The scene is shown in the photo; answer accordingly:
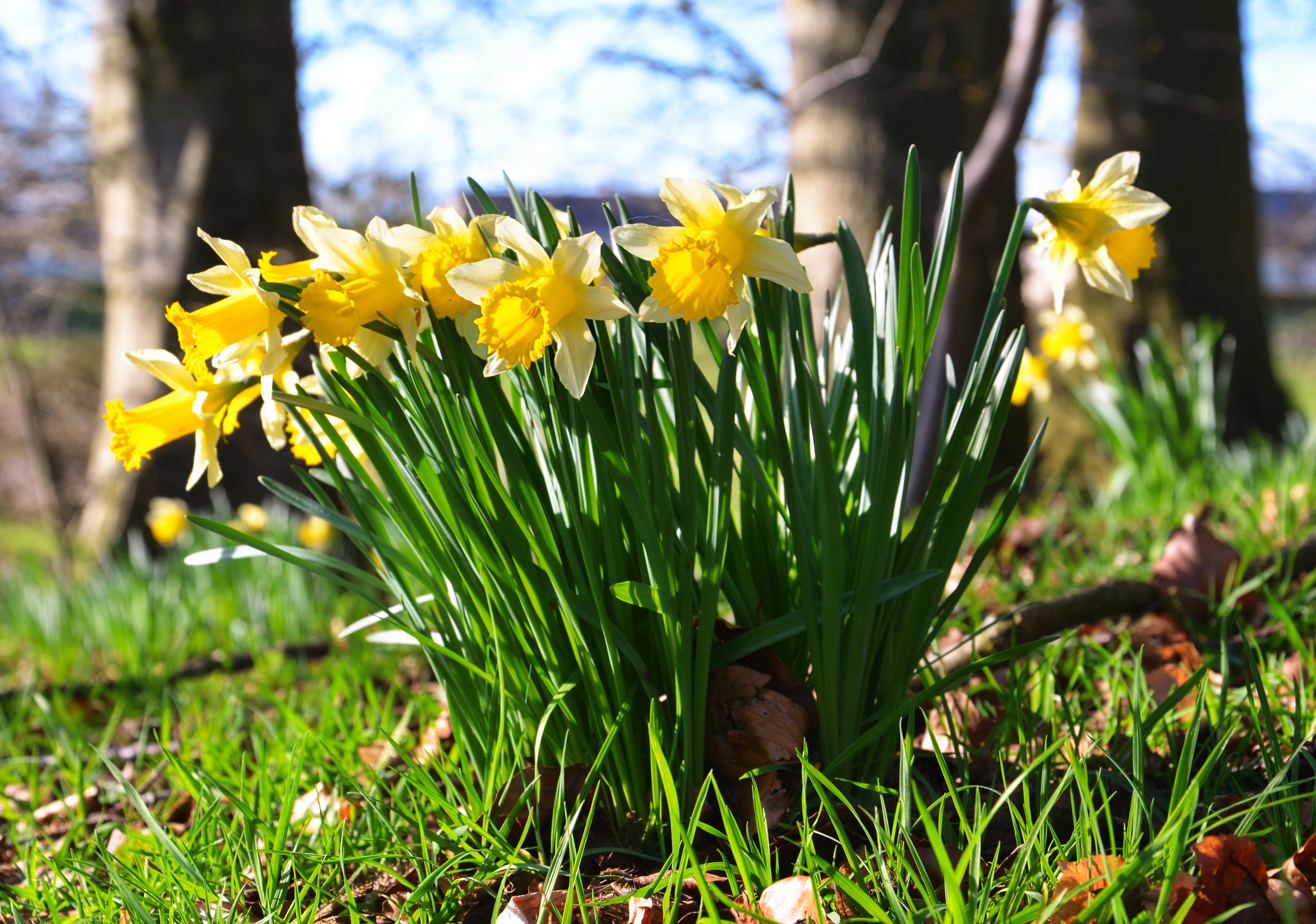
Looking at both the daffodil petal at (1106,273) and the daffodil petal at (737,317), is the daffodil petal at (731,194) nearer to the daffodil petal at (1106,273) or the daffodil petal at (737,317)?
the daffodil petal at (737,317)

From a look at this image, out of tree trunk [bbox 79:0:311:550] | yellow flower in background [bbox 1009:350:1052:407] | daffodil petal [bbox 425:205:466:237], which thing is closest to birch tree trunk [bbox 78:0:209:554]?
tree trunk [bbox 79:0:311:550]

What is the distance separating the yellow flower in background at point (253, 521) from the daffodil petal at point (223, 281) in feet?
8.13

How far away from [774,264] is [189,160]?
4.28m

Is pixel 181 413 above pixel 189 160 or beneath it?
beneath

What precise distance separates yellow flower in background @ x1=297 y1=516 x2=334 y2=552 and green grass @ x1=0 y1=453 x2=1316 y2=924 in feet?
5.04

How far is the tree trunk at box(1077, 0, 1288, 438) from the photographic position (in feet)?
13.8

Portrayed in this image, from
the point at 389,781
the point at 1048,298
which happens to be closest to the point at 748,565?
the point at 389,781

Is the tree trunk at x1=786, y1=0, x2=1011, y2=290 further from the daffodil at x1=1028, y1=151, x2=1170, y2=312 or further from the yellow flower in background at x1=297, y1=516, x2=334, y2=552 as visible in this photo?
the yellow flower in background at x1=297, y1=516, x2=334, y2=552

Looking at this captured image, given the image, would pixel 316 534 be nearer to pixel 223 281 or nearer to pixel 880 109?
pixel 880 109

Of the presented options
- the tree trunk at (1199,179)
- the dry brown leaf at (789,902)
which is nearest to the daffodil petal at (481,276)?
the dry brown leaf at (789,902)

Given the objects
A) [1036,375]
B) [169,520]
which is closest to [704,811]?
[1036,375]

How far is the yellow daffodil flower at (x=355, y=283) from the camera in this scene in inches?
32.5

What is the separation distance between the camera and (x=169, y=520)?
351 centimetres

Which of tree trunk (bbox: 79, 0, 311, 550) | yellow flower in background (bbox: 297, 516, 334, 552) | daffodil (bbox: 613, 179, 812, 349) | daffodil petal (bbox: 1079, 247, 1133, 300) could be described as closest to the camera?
daffodil (bbox: 613, 179, 812, 349)
